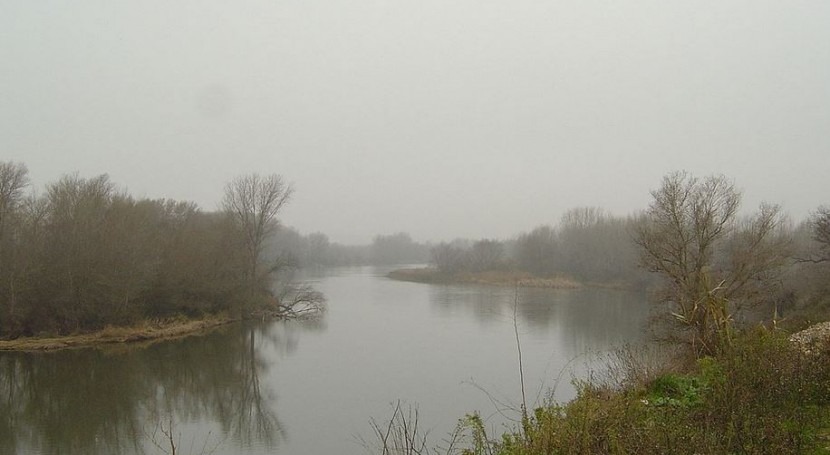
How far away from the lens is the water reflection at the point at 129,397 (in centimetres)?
1048

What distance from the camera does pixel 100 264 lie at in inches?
861

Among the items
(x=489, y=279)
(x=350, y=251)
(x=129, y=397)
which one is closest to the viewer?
(x=129, y=397)

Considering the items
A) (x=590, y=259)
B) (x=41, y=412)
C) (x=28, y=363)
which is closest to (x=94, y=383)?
(x=41, y=412)

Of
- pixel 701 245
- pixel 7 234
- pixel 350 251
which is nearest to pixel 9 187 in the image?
pixel 7 234

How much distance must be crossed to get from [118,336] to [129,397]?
28.3 feet

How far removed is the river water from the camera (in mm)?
10508

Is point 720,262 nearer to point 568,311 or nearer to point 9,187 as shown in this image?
point 568,311

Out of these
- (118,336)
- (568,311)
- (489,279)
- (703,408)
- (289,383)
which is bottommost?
(289,383)

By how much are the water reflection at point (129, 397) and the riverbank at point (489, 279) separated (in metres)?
29.5

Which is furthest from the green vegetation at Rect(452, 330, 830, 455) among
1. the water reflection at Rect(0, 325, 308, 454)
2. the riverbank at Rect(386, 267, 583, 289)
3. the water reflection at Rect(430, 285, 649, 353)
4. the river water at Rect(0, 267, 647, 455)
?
the riverbank at Rect(386, 267, 583, 289)

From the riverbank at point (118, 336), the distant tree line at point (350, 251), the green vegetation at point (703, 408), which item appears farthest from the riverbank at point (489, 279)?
the green vegetation at point (703, 408)

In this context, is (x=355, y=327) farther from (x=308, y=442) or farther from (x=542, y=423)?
(x=542, y=423)

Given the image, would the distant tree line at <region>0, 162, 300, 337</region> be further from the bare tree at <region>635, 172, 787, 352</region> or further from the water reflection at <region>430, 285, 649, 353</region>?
the bare tree at <region>635, 172, 787, 352</region>

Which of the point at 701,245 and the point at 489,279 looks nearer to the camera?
the point at 701,245
